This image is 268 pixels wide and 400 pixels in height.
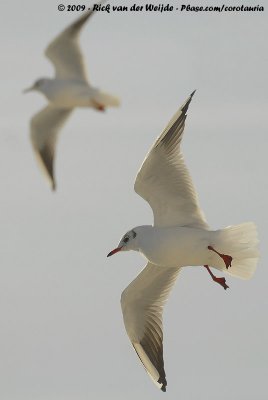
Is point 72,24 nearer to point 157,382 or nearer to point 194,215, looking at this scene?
point 194,215

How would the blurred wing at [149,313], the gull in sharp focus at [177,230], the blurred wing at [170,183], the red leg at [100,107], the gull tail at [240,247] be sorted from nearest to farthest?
1. the red leg at [100,107]
2. the gull tail at [240,247]
3. the gull in sharp focus at [177,230]
4. the blurred wing at [170,183]
5. the blurred wing at [149,313]

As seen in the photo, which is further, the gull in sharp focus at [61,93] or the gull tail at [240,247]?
the gull tail at [240,247]

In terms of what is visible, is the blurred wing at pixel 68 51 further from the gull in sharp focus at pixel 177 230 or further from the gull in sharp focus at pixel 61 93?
the gull in sharp focus at pixel 177 230

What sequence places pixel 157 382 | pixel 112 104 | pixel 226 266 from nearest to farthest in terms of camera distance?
1. pixel 112 104
2. pixel 226 266
3. pixel 157 382

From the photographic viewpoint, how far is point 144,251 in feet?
37.3

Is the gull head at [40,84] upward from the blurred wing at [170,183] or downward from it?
upward

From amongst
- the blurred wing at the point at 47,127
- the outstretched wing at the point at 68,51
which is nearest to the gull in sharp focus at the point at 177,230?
the blurred wing at the point at 47,127

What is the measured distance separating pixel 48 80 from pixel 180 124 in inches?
66.1

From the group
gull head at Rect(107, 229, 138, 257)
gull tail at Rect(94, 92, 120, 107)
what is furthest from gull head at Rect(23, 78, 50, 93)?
gull head at Rect(107, 229, 138, 257)

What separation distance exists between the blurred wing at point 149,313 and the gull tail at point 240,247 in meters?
1.12

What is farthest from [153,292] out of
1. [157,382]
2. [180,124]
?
[180,124]

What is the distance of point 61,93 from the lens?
392 inches

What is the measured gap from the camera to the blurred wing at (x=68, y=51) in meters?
10.5

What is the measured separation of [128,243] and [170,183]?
73 cm
